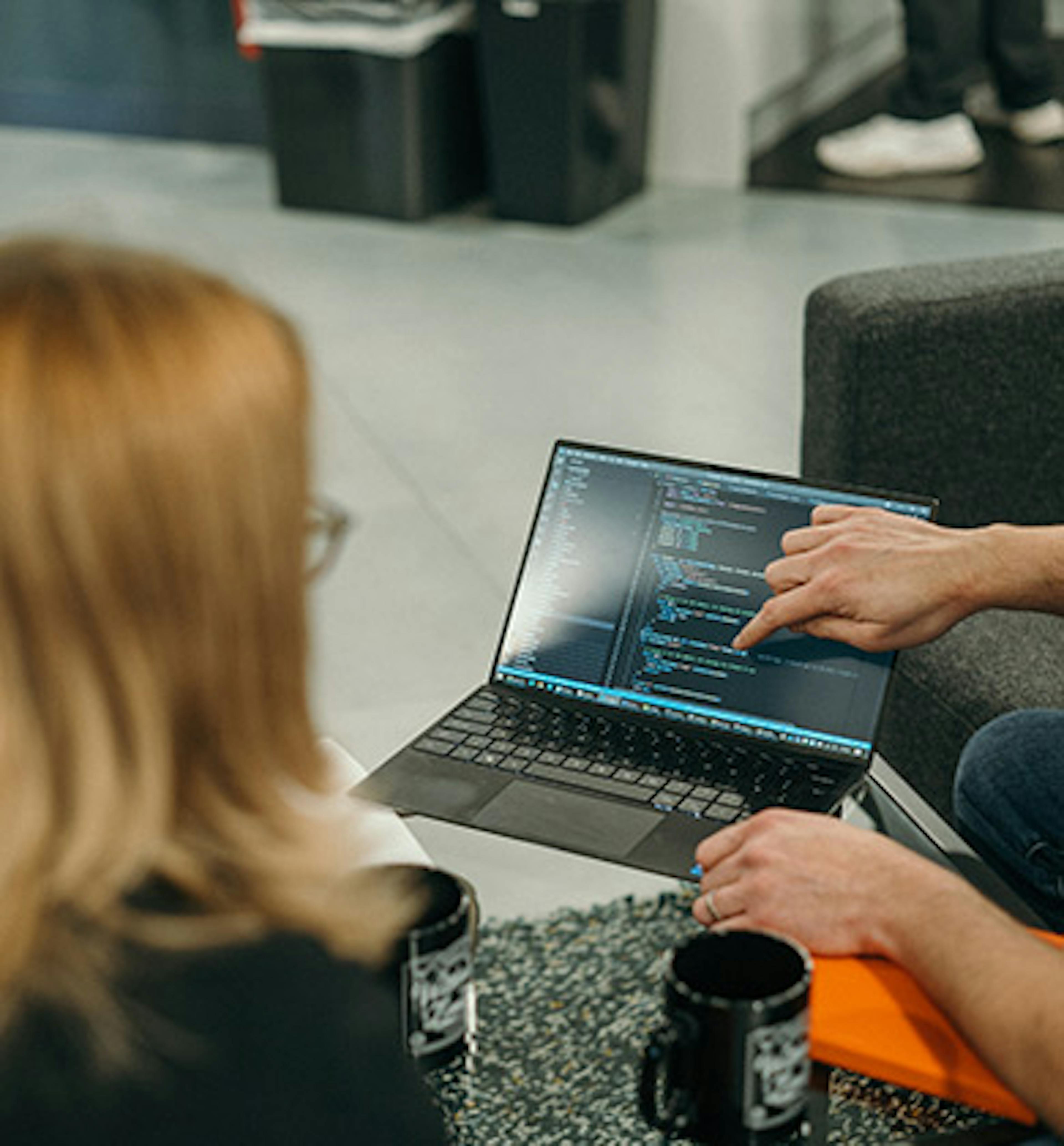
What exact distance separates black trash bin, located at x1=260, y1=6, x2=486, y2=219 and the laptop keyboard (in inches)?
131

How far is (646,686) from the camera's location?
142 cm

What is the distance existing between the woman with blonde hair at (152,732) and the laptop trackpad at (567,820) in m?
0.61

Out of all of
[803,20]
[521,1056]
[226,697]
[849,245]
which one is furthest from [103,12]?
[226,697]

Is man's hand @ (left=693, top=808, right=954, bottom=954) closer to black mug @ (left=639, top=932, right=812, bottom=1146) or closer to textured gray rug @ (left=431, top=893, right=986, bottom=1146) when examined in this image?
black mug @ (left=639, top=932, right=812, bottom=1146)

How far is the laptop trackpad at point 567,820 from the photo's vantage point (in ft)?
4.20

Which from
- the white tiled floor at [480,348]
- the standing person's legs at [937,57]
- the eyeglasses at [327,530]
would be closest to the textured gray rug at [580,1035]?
the white tiled floor at [480,348]

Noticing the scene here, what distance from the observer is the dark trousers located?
495 cm

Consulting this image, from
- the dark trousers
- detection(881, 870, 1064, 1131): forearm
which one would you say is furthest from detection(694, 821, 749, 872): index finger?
the dark trousers

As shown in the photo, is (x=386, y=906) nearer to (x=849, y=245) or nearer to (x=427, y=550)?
(x=427, y=550)

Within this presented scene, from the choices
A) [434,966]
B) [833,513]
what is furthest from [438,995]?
[833,513]

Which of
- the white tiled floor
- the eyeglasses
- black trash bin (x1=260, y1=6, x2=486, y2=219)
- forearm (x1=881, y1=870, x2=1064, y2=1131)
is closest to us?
the eyeglasses

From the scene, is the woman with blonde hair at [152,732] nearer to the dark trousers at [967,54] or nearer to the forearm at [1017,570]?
the forearm at [1017,570]

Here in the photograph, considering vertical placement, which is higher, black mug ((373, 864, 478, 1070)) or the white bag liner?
black mug ((373, 864, 478, 1070))

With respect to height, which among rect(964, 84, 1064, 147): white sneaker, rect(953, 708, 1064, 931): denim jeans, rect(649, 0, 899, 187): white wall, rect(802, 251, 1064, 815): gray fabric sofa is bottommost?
rect(964, 84, 1064, 147): white sneaker
